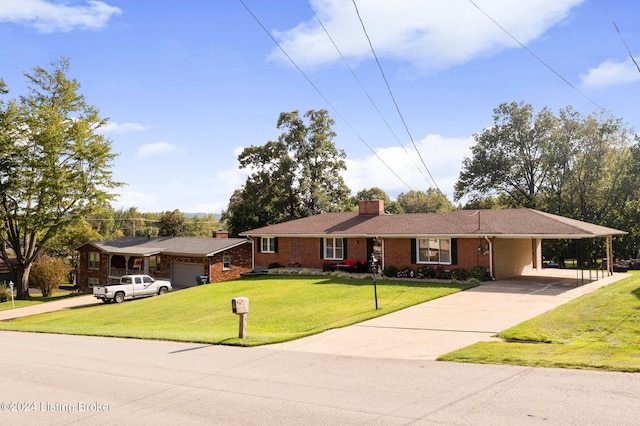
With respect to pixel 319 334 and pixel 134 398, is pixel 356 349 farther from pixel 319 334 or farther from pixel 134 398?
pixel 134 398

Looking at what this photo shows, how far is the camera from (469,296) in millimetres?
21141

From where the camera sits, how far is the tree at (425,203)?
87.6 meters

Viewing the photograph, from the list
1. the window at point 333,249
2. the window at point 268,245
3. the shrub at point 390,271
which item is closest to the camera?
the shrub at point 390,271

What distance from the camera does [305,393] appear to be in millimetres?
8117

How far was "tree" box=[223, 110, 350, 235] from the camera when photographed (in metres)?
53.6

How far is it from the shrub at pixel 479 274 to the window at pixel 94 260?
1446 inches

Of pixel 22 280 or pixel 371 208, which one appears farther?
pixel 22 280

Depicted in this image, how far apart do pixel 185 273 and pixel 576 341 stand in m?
34.7

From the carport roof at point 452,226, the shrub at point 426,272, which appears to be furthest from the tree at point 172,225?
the shrub at point 426,272

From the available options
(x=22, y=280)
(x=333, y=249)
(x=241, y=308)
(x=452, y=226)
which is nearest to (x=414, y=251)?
(x=452, y=226)

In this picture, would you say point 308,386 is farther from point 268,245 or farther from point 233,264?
point 233,264

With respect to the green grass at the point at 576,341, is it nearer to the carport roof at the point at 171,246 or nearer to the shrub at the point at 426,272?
the shrub at the point at 426,272

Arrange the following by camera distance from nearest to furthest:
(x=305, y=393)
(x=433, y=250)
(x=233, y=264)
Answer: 1. (x=305, y=393)
2. (x=433, y=250)
3. (x=233, y=264)

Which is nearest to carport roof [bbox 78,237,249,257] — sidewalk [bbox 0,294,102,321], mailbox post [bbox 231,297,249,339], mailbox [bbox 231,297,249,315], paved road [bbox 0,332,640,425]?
sidewalk [bbox 0,294,102,321]
